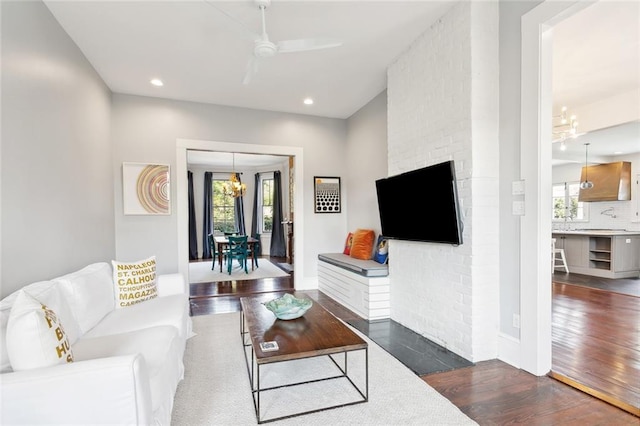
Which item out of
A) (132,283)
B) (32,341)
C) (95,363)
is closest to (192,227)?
(132,283)

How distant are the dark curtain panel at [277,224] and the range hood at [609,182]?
7.52m

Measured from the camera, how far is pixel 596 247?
243 inches

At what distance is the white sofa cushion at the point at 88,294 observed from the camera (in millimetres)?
2078

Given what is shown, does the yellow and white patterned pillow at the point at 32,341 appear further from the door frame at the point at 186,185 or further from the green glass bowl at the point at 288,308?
the door frame at the point at 186,185

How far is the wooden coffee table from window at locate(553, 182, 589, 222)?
27.4 feet

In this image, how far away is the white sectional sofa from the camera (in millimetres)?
1165

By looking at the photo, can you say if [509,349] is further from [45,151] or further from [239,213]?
[239,213]

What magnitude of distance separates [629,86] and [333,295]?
4776 mm

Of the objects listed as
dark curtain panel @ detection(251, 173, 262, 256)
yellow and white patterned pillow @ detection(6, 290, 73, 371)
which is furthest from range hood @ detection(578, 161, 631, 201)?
yellow and white patterned pillow @ detection(6, 290, 73, 371)

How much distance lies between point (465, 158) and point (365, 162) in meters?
2.41

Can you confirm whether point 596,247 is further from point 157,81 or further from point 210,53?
point 157,81

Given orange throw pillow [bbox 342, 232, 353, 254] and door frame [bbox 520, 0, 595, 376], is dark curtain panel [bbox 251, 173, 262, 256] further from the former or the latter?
door frame [bbox 520, 0, 595, 376]

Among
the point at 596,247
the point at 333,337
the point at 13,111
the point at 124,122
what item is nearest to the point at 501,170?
the point at 333,337

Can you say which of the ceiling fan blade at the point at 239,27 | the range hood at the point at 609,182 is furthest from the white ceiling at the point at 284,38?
the range hood at the point at 609,182
